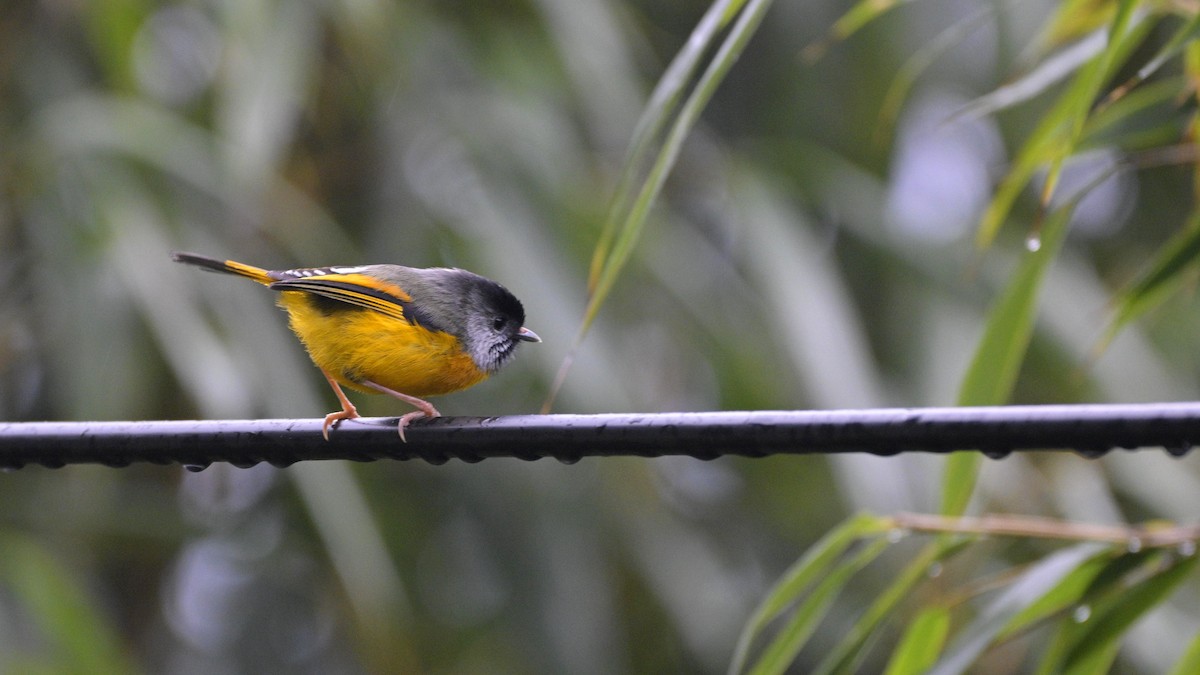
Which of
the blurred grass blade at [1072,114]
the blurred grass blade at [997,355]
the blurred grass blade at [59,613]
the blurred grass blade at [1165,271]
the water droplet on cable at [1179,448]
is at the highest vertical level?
the blurred grass blade at [1072,114]

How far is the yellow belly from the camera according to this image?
9.76 feet

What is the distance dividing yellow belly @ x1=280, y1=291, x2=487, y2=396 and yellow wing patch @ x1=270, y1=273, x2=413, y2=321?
25 mm

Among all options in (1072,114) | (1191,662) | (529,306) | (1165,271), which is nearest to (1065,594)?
(1191,662)

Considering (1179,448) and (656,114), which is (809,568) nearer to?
(656,114)

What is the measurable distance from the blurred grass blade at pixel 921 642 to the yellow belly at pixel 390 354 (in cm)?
116

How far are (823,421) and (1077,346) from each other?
368 cm

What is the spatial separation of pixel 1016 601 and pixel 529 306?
249 centimetres

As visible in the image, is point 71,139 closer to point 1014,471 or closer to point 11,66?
point 11,66

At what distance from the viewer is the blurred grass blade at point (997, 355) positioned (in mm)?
→ 2561

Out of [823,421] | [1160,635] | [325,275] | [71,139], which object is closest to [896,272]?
[1160,635]

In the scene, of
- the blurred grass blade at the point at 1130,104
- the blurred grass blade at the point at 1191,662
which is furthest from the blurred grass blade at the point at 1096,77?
the blurred grass blade at the point at 1191,662

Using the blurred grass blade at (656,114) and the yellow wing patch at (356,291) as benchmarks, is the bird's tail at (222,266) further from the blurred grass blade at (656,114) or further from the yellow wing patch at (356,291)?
the blurred grass blade at (656,114)

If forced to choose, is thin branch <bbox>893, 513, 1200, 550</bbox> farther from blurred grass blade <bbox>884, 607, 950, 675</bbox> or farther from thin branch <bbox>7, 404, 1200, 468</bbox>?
thin branch <bbox>7, 404, 1200, 468</bbox>

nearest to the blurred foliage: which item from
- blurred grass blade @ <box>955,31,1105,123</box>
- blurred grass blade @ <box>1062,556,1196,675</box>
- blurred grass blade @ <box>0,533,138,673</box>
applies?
blurred grass blade @ <box>0,533,138,673</box>
